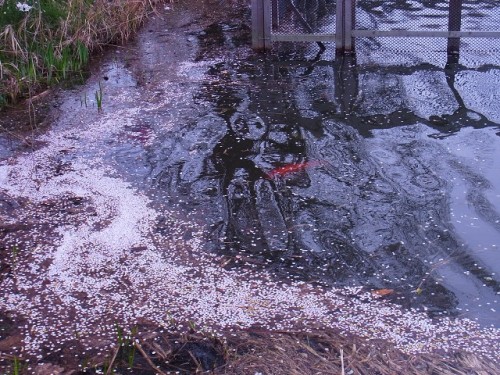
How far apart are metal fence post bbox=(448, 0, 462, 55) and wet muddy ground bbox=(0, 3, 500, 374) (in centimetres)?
37

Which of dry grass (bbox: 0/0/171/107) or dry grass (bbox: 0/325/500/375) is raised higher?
dry grass (bbox: 0/0/171/107)

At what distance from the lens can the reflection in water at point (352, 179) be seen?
144 inches

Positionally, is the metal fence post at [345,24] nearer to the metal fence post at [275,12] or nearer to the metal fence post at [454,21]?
the metal fence post at [275,12]

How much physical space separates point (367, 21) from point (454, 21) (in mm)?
1270

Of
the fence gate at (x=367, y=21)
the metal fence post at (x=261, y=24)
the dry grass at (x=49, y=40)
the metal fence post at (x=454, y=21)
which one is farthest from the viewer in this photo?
the metal fence post at (x=261, y=24)

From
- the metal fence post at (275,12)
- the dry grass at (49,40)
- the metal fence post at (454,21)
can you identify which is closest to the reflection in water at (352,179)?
the metal fence post at (454,21)

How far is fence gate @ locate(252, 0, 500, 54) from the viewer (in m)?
7.13

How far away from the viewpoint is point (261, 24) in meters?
7.50

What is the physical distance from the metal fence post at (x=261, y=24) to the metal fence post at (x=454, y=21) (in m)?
1.80

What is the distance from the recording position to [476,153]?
4.90 m

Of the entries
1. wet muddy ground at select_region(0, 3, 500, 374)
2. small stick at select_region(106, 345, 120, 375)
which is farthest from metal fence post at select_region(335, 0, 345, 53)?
small stick at select_region(106, 345, 120, 375)

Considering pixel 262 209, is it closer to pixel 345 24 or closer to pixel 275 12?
pixel 345 24

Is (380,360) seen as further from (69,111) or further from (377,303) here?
(69,111)

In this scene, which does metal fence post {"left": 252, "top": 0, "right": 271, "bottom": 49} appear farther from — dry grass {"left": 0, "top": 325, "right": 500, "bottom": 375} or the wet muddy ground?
dry grass {"left": 0, "top": 325, "right": 500, "bottom": 375}
